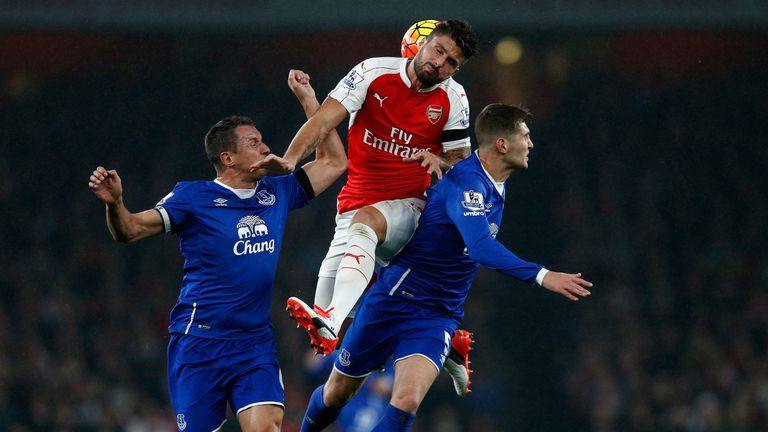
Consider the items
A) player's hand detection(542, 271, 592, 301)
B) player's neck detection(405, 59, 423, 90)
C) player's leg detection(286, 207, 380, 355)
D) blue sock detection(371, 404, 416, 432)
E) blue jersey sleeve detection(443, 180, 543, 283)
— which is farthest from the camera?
player's neck detection(405, 59, 423, 90)

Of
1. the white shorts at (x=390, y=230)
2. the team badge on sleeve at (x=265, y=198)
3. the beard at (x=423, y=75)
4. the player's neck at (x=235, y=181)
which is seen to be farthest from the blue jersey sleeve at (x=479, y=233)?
the player's neck at (x=235, y=181)

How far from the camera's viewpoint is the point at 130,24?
45.8 feet

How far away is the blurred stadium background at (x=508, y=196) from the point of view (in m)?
13.9

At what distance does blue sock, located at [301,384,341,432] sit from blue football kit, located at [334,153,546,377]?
0.94ft

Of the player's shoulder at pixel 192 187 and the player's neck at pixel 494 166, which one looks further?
the player's neck at pixel 494 166

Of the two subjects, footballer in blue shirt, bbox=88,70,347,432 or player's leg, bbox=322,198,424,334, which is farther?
player's leg, bbox=322,198,424,334

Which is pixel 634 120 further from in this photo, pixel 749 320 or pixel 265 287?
pixel 265 287

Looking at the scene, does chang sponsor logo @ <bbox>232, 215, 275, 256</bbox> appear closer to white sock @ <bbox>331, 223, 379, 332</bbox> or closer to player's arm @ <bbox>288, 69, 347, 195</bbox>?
white sock @ <bbox>331, 223, 379, 332</bbox>

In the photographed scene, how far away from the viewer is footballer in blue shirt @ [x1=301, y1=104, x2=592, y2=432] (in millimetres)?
6117

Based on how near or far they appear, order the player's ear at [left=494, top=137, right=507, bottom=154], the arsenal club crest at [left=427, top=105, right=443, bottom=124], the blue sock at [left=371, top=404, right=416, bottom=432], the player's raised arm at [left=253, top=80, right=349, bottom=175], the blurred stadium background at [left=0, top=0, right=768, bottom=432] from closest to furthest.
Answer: the blue sock at [left=371, top=404, right=416, bottom=432] < the player's raised arm at [left=253, top=80, right=349, bottom=175] < the player's ear at [left=494, top=137, right=507, bottom=154] < the arsenal club crest at [left=427, top=105, right=443, bottom=124] < the blurred stadium background at [left=0, top=0, right=768, bottom=432]

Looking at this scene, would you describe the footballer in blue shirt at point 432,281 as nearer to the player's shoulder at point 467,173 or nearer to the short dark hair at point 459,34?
the player's shoulder at point 467,173

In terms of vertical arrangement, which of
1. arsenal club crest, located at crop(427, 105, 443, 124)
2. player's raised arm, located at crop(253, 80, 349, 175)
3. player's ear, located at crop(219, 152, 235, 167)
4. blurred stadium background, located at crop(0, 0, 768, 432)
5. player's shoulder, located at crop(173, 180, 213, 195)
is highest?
arsenal club crest, located at crop(427, 105, 443, 124)

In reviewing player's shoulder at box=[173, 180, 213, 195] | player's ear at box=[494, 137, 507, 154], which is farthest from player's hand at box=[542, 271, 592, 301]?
player's shoulder at box=[173, 180, 213, 195]

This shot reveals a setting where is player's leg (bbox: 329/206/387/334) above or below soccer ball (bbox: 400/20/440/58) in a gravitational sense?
below
